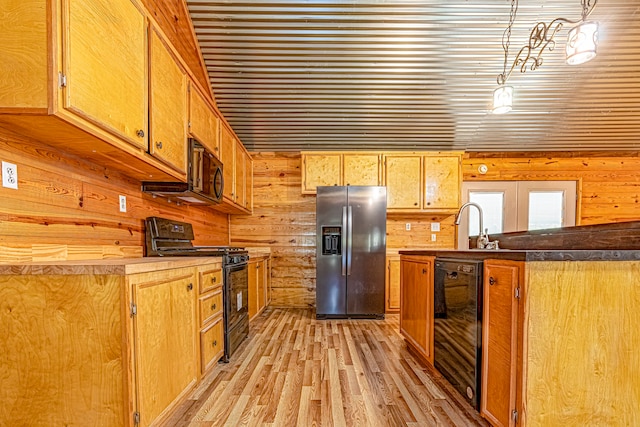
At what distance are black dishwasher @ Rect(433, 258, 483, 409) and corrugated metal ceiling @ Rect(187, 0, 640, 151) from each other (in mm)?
2132

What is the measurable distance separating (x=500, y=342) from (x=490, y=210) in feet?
12.0

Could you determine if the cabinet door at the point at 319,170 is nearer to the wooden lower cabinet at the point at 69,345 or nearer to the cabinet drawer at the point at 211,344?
the cabinet drawer at the point at 211,344

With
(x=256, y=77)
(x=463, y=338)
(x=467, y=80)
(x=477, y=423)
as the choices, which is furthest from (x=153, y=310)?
(x=467, y=80)

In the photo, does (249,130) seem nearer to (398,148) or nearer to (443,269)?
(398,148)

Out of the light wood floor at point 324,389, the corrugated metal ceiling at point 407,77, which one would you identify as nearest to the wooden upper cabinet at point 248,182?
the corrugated metal ceiling at point 407,77

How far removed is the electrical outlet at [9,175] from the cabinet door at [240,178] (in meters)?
2.06

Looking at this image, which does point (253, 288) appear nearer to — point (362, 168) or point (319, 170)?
point (319, 170)

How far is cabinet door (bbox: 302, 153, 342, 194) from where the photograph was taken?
3930 mm

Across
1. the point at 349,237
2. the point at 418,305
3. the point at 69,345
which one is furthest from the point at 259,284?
the point at 69,345

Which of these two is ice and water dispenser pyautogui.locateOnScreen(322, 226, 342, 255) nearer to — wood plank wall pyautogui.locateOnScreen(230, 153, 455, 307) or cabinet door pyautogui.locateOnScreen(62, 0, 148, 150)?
wood plank wall pyautogui.locateOnScreen(230, 153, 455, 307)

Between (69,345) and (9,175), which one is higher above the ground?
(9,175)

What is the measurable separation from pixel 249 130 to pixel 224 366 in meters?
2.86

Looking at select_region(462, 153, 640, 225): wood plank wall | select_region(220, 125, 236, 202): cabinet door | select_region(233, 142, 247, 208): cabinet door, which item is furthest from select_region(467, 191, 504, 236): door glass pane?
select_region(220, 125, 236, 202): cabinet door

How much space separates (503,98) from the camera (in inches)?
80.7
